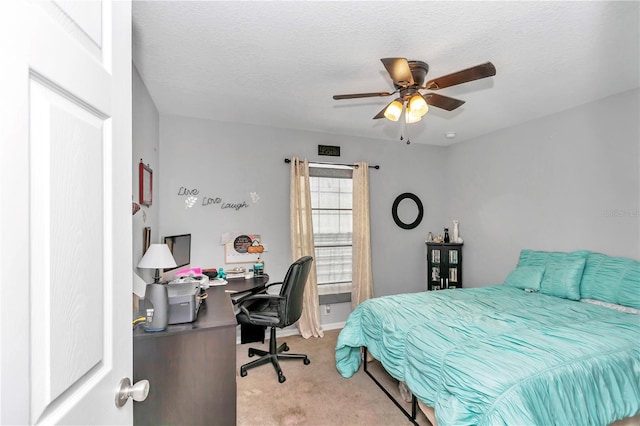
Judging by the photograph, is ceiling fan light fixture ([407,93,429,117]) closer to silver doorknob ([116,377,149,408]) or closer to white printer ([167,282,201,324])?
white printer ([167,282,201,324])

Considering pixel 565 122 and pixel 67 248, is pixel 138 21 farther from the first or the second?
pixel 565 122

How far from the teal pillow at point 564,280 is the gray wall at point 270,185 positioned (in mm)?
1646

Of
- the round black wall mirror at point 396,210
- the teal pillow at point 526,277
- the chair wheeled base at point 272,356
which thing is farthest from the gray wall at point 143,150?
the teal pillow at point 526,277

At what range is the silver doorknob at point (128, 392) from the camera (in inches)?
30.6

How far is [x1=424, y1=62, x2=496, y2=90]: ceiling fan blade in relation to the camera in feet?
5.26

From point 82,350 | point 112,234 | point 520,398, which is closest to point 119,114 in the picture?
point 112,234

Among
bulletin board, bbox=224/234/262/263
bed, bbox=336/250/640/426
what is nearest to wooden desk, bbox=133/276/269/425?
bed, bbox=336/250/640/426

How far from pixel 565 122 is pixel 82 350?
13.2 ft

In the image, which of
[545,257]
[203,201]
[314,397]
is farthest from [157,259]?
[545,257]

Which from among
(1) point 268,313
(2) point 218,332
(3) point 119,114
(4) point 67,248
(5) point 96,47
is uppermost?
(5) point 96,47

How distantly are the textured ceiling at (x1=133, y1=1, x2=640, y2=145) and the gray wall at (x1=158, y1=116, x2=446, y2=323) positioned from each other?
446mm

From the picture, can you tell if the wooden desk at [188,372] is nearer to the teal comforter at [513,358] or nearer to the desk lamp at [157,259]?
the desk lamp at [157,259]

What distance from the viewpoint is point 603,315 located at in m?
2.21

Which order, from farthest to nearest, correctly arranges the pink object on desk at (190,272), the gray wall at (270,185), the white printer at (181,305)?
1. the gray wall at (270,185)
2. the pink object on desk at (190,272)
3. the white printer at (181,305)
